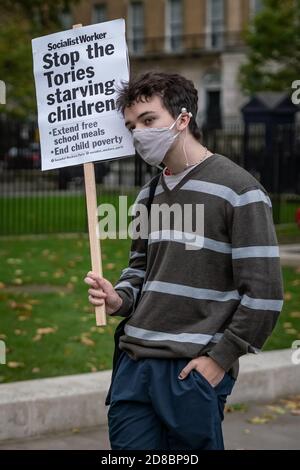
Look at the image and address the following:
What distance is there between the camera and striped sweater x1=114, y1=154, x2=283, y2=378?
10.7 ft

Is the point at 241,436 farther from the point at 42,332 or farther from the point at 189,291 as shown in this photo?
the point at 189,291

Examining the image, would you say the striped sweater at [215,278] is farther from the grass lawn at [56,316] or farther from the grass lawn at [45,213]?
the grass lawn at [45,213]

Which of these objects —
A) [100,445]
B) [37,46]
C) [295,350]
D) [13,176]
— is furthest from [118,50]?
[13,176]

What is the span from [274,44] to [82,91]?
28172mm

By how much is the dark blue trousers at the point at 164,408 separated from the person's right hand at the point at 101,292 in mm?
230

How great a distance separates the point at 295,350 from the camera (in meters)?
7.21

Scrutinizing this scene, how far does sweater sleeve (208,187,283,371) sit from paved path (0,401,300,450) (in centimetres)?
266

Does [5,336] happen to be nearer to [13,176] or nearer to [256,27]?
[13,176]

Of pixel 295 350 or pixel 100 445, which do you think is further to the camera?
pixel 295 350

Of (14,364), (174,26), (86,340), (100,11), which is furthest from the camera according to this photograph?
(100,11)

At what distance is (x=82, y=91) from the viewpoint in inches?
148

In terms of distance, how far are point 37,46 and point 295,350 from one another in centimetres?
408

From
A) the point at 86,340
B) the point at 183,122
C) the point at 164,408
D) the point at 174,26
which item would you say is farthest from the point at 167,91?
the point at 174,26
